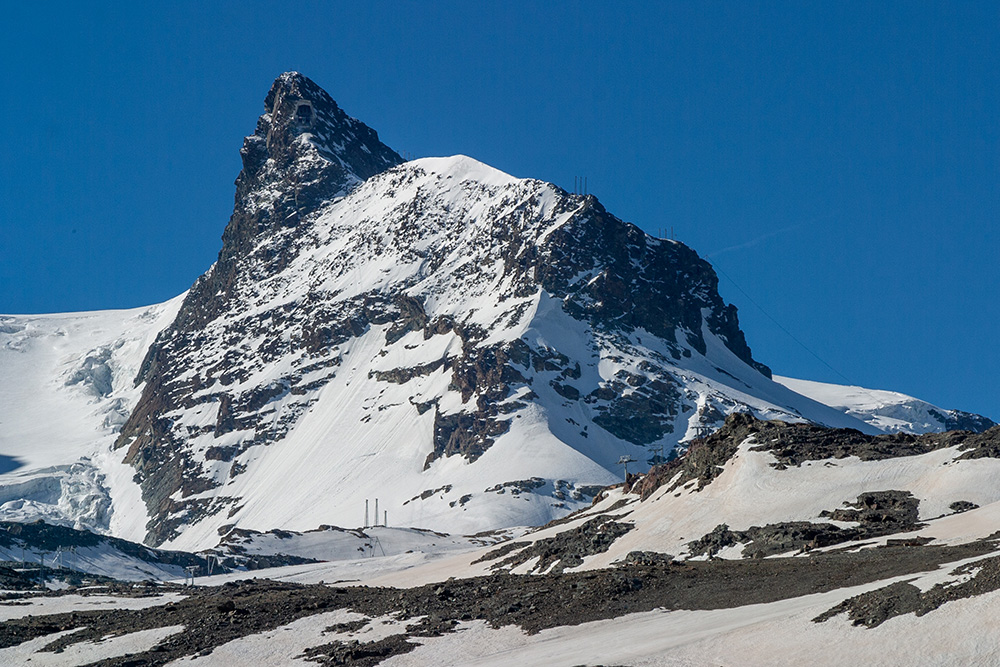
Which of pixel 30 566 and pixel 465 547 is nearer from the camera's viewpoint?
pixel 30 566

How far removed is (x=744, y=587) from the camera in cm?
5225

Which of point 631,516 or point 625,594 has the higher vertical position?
point 631,516

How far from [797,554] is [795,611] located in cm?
2384

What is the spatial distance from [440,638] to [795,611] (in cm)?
1446

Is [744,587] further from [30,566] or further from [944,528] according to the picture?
[30,566]

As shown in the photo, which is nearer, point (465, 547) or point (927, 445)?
point (927, 445)

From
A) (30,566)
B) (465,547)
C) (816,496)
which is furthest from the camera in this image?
(465,547)

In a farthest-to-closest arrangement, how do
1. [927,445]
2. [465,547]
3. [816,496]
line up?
[465,547] → [927,445] → [816,496]

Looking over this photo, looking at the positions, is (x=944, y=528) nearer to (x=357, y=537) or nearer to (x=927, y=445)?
(x=927, y=445)

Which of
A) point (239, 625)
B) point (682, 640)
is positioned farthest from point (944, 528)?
point (239, 625)

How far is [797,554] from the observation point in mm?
67250

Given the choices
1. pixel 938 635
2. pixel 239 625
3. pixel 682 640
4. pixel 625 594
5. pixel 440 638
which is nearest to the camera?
pixel 938 635

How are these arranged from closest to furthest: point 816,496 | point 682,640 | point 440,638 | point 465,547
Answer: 1. point 682,640
2. point 440,638
3. point 816,496
4. point 465,547

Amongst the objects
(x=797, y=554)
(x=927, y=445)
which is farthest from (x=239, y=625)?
(x=927, y=445)
